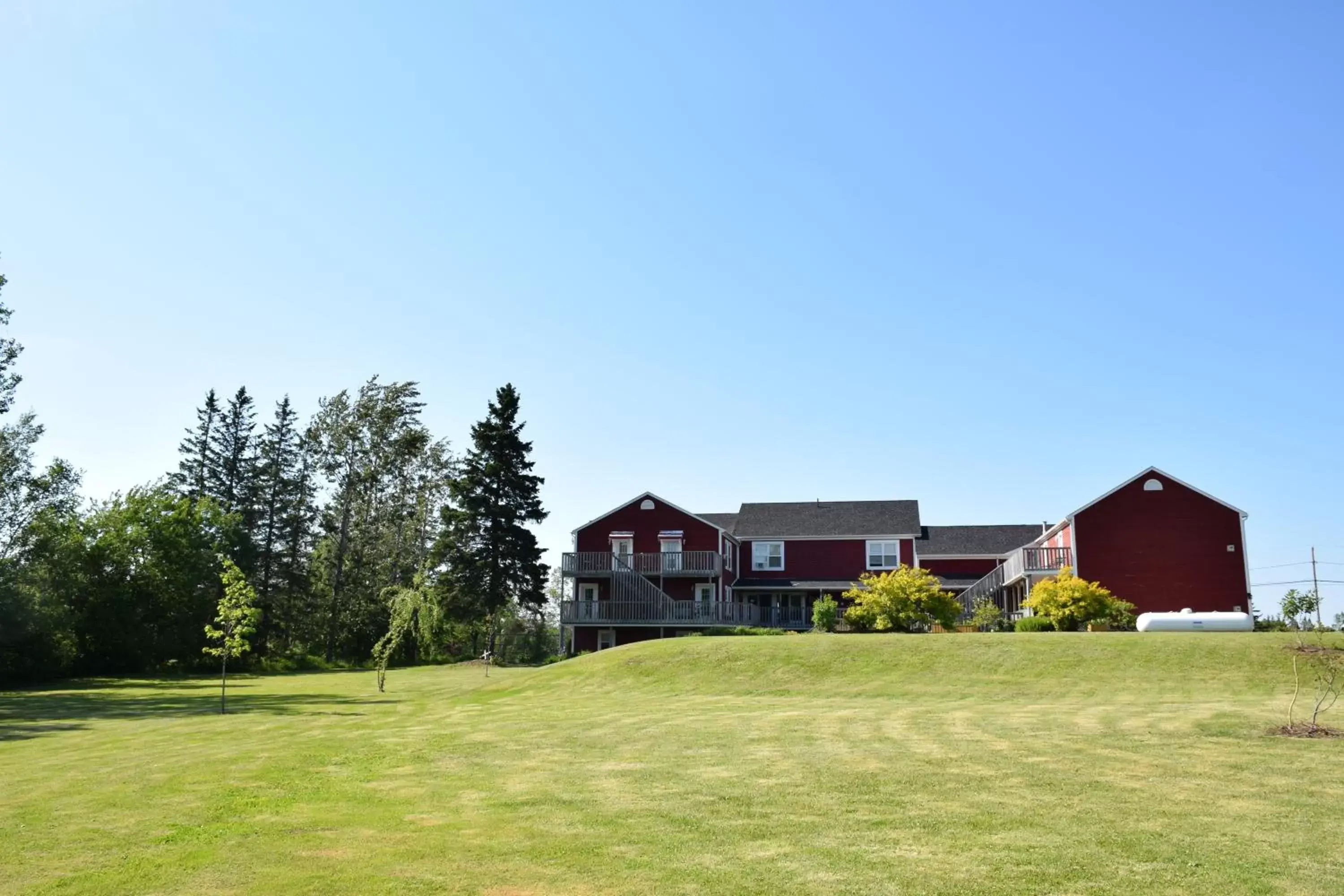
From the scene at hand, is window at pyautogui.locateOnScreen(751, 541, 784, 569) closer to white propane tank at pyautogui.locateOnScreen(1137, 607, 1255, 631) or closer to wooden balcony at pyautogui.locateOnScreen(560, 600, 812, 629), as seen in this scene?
wooden balcony at pyautogui.locateOnScreen(560, 600, 812, 629)

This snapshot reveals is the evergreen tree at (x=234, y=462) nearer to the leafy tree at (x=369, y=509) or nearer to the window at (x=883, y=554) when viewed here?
the leafy tree at (x=369, y=509)

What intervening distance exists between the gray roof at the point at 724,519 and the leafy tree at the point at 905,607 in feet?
57.0

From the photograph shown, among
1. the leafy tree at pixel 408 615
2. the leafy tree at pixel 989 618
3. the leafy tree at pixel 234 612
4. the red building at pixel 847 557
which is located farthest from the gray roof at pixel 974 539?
the leafy tree at pixel 234 612

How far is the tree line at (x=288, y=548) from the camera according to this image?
42.0m

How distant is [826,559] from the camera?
5191cm

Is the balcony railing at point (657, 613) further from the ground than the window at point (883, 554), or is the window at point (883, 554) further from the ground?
the window at point (883, 554)

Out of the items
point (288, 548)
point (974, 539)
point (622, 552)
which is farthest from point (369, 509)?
point (974, 539)

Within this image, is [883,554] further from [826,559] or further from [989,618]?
[989,618]

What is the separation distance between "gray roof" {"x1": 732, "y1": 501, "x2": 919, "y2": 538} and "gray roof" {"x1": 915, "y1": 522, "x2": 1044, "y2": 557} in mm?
1521

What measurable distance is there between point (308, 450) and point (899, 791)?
5622cm

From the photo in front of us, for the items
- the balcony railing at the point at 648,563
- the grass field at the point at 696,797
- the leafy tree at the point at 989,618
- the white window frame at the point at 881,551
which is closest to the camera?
the grass field at the point at 696,797

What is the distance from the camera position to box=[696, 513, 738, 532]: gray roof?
181ft

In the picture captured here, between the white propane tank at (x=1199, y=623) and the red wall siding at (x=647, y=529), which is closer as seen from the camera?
the white propane tank at (x=1199, y=623)

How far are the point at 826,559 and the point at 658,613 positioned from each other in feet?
34.6
